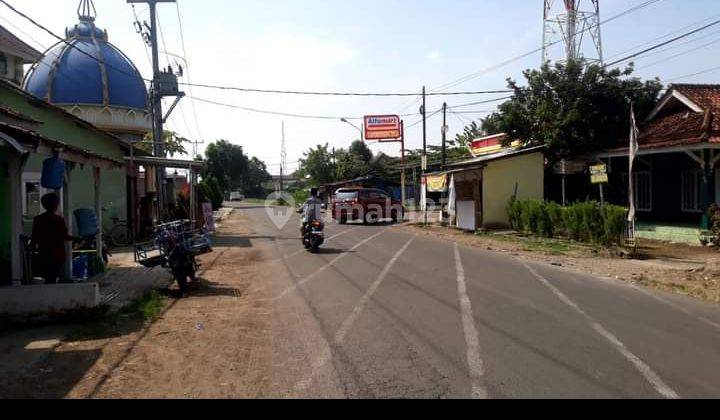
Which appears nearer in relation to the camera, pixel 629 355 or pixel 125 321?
pixel 629 355

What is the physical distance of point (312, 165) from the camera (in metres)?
70.7

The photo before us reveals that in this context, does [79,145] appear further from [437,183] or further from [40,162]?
[437,183]

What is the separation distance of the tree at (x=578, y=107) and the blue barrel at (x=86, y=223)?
1828cm

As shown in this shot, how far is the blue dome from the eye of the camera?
85.2ft

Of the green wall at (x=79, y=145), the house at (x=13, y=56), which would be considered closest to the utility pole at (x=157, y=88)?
the green wall at (x=79, y=145)

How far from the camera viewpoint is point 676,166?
20.7 m

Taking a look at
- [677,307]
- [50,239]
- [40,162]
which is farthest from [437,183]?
[50,239]

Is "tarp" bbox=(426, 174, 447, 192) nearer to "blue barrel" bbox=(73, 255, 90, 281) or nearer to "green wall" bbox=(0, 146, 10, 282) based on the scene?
"blue barrel" bbox=(73, 255, 90, 281)

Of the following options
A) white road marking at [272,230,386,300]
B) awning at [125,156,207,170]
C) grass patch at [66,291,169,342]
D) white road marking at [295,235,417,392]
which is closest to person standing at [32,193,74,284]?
grass patch at [66,291,169,342]

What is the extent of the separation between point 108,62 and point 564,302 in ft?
78.7

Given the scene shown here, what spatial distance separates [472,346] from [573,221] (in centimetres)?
1341

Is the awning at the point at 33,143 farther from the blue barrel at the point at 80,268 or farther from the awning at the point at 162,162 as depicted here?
the awning at the point at 162,162

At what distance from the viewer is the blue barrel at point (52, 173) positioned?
9055mm
